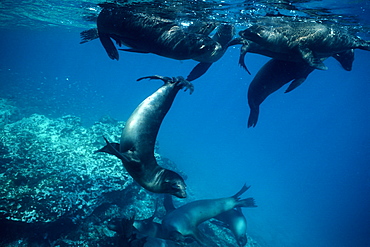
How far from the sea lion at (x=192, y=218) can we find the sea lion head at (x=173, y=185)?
311cm

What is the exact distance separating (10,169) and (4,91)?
1063 inches

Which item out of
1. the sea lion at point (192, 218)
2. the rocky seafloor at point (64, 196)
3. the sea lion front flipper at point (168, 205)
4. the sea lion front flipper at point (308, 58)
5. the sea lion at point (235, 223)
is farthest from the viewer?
the sea lion at point (235, 223)

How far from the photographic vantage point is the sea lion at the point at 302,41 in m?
3.60

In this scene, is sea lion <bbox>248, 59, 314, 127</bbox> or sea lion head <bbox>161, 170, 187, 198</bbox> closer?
sea lion head <bbox>161, 170, 187, 198</bbox>

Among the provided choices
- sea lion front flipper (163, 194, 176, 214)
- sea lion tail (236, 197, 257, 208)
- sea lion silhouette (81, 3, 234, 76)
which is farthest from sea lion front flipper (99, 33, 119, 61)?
sea lion tail (236, 197, 257, 208)

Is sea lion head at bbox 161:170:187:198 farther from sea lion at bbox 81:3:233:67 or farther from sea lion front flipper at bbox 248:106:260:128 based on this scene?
sea lion front flipper at bbox 248:106:260:128

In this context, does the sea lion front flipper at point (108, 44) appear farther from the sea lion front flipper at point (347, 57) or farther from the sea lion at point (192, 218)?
the sea lion front flipper at point (347, 57)

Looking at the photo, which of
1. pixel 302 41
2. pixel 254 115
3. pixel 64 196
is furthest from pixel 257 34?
pixel 64 196

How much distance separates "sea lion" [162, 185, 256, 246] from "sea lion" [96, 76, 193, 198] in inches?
124

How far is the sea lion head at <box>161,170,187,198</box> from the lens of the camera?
294 centimetres

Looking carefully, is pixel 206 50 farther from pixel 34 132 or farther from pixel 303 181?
pixel 303 181

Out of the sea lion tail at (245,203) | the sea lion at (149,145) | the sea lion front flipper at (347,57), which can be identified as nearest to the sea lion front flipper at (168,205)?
the sea lion tail at (245,203)

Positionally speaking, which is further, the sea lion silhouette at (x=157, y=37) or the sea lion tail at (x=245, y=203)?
the sea lion tail at (x=245, y=203)

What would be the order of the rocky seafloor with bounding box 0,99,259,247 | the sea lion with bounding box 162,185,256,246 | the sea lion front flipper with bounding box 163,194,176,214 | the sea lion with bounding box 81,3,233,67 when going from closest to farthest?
the sea lion with bounding box 81,3,233,67
the rocky seafloor with bounding box 0,99,259,247
the sea lion with bounding box 162,185,256,246
the sea lion front flipper with bounding box 163,194,176,214
